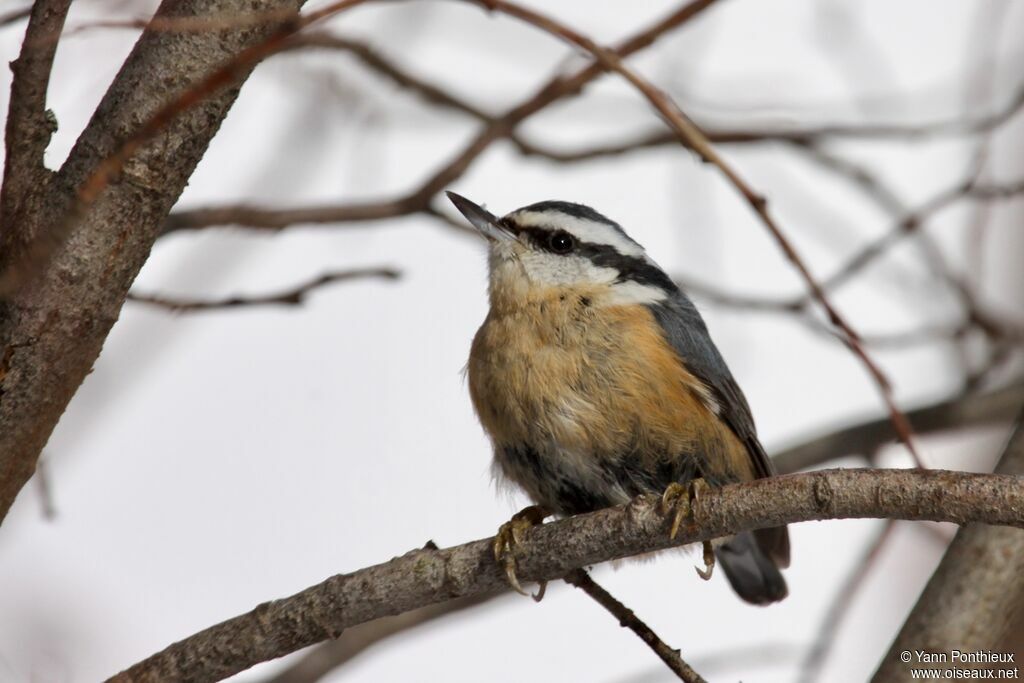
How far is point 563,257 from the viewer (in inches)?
152

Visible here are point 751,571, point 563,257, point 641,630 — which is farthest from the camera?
point 751,571

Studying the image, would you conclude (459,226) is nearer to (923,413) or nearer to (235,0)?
(235,0)

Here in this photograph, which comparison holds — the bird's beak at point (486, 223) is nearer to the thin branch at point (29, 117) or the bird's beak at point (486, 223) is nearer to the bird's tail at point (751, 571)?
the bird's tail at point (751, 571)

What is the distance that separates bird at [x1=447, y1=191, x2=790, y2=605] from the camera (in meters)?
3.32

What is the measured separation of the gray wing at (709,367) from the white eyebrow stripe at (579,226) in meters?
0.27

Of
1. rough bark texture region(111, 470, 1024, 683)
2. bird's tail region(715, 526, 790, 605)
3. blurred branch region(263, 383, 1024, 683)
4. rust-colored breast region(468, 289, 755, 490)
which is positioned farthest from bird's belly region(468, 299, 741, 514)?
bird's tail region(715, 526, 790, 605)

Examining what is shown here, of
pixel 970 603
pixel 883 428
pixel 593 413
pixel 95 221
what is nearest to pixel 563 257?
pixel 593 413

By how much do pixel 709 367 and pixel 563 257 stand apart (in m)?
0.61

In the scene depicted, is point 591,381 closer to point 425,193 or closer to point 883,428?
point 425,193

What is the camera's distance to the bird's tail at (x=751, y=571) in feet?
14.4

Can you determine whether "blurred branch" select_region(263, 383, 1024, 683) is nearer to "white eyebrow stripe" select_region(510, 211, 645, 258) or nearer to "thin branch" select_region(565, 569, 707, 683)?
"white eyebrow stripe" select_region(510, 211, 645, 258)

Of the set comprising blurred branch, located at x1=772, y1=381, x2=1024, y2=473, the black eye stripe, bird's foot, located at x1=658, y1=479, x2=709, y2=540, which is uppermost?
the black eye stripe

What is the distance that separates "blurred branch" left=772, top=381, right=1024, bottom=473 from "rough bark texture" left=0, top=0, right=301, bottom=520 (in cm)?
273

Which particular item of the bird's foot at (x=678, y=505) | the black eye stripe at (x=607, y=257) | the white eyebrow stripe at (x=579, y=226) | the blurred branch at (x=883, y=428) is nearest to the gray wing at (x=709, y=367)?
the black eye stripe at (x=607, y=257)
